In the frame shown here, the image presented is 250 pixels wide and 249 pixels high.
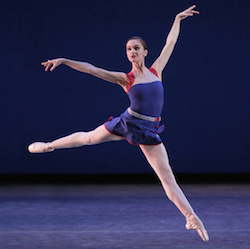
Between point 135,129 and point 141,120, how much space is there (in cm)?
7

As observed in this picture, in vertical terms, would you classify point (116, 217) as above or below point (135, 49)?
below

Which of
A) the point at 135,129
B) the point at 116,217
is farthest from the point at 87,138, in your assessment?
the point at 116,217

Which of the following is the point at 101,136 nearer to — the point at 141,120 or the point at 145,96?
the point at 141,120

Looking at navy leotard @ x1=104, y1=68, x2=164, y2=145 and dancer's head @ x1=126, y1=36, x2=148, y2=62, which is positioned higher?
dancer's head @ x1=126, y1=36, x2=148, y2=62

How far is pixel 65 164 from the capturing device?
597 cm

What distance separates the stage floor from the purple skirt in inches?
35.7

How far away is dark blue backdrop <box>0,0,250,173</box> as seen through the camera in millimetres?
5738

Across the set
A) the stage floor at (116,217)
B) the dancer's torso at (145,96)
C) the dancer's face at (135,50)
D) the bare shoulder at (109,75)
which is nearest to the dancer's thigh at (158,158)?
the dancer's torso at (145,96)

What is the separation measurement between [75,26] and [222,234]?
3322 millimetres

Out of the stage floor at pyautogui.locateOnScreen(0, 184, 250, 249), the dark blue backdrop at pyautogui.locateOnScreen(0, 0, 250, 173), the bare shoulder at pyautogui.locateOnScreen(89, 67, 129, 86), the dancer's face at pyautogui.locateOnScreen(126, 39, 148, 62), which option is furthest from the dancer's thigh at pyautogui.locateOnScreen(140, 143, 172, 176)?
the dark blue backdrop at pyautogui.locateOnScreen(0, 0, 250, 173)

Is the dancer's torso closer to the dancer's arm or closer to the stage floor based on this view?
the dancer's arm

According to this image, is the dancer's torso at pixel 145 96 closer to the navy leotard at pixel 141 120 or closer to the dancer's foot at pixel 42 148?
the navy leotard at pixel 141 120

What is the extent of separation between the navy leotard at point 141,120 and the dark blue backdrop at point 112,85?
2733 millimetres

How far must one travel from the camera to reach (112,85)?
5809 millimetres
